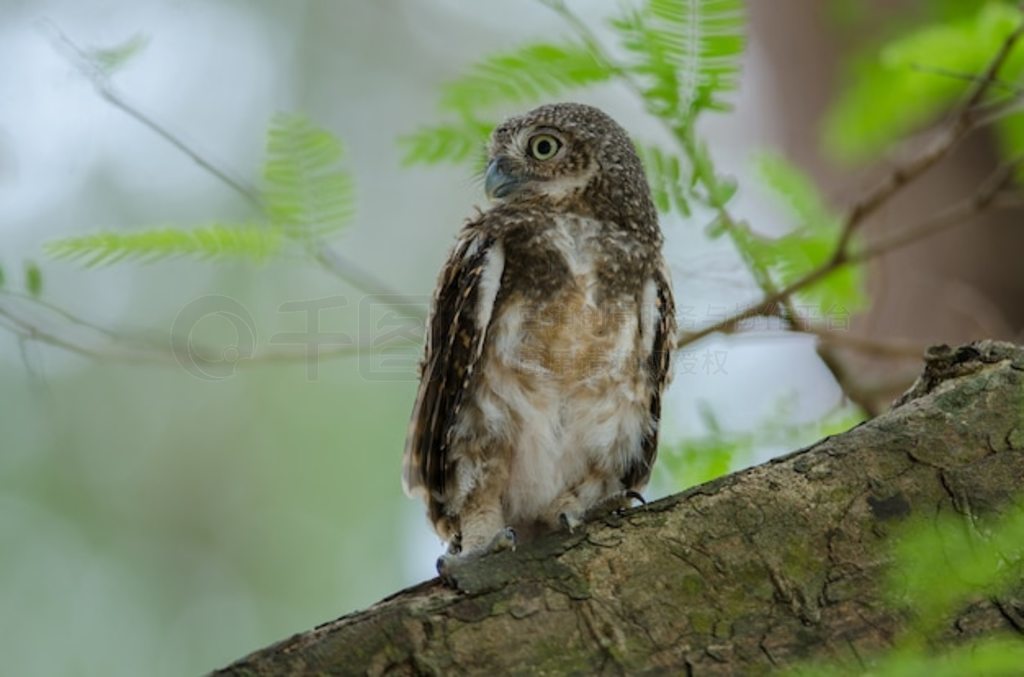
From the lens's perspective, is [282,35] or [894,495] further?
[282,35]

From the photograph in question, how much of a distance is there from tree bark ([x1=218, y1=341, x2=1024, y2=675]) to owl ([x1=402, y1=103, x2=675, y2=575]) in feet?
2.55

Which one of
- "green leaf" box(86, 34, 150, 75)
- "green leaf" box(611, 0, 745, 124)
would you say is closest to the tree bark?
"green leaf" box(611, 0, 745, 124)

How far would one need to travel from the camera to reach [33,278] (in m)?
3.15

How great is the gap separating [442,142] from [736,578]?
162cm

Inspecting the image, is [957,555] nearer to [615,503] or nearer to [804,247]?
[615,503]

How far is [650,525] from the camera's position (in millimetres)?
2660

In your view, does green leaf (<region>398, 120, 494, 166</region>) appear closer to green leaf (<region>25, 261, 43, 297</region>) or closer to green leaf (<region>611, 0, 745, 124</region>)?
green leaf (<region>611, 0, 745, 124</region>)

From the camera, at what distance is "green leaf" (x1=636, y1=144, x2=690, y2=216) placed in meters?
3.36

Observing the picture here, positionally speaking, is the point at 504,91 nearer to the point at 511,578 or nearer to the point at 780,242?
the point at 780,242

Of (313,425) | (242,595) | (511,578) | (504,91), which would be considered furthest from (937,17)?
(242,595)

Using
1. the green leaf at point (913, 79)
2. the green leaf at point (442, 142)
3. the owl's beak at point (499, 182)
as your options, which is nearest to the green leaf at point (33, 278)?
the green leaf at point (442, 142)

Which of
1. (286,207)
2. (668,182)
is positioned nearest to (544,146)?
(668,182)

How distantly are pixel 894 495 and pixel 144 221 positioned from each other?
5.98 metres

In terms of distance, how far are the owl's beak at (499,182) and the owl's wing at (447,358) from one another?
466mm
